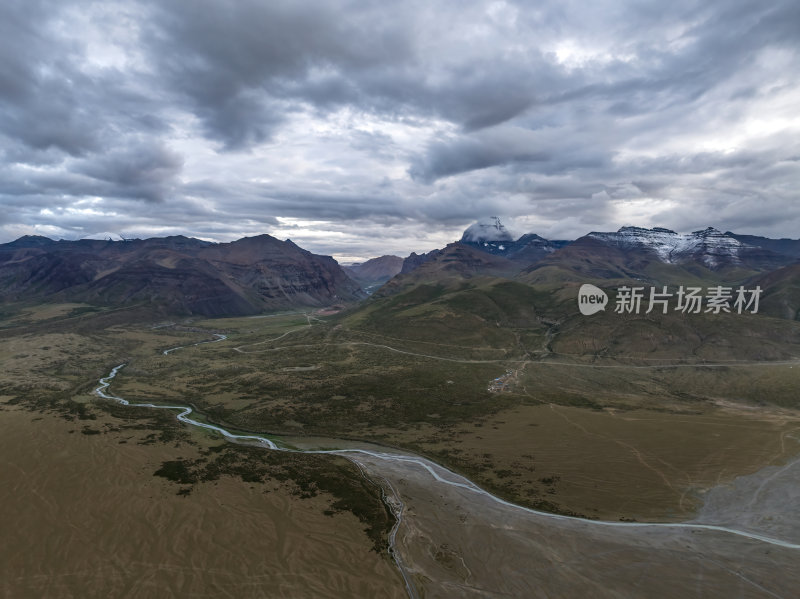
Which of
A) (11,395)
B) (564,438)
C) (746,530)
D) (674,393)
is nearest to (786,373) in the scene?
(674,393)

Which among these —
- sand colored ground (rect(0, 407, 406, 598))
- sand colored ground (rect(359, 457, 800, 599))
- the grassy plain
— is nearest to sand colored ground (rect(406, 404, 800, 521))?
the grassy plain

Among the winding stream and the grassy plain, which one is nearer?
the winding stream

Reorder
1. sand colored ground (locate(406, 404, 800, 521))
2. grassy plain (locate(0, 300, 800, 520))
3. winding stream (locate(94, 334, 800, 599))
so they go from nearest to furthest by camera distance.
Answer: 1. winding stream (locate(94, 334, 800, 599))
2. sand colored ground (locate(406, 404, 800, 521))
3. grassy plain (locate(0, 300, 800, 520))

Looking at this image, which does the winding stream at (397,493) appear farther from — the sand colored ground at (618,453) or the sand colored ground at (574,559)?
the sand colored ground at (618,453)

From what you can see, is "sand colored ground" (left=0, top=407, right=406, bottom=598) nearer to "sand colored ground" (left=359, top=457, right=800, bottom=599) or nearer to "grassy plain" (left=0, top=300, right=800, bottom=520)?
"sand colored ground" (left=359, top=457, right=800, bottom=599)

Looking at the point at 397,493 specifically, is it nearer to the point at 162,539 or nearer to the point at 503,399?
the point at 162,539

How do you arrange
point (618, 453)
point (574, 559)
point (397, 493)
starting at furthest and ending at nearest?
point (618, 453) → point (397, 493) → point (574, 559)

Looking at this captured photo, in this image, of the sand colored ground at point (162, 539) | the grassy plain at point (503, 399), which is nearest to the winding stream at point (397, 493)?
the grassy plain at point (503, 399)

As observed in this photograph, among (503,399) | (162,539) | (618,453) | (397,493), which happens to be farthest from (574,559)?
(503,399)
